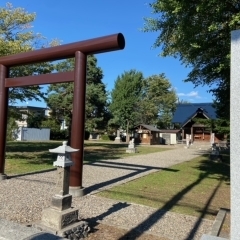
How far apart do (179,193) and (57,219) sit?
15.2 ft

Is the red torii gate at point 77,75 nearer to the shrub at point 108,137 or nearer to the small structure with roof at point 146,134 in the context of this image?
the small structure with roof at point 146,134

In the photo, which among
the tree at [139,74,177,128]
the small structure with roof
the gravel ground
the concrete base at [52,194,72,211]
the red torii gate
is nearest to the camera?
the concrete base at [52,194,72,211]

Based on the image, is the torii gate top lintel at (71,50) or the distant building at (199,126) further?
the distant building at (199,126)

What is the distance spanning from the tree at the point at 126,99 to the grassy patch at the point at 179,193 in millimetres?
33499

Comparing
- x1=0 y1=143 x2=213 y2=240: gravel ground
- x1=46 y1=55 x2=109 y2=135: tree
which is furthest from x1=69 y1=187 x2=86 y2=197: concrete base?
x1=46 y1=55 x2=109 y2=135: tree

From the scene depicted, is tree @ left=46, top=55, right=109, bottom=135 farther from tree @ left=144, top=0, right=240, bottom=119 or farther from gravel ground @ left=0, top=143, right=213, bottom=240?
gravel ground @ left=0, top=143, right=213, bottom=240

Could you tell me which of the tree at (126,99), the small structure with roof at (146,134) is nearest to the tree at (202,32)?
the small structure with roof at (146,134)

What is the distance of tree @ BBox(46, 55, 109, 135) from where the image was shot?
33.7 metres

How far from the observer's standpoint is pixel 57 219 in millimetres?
4492

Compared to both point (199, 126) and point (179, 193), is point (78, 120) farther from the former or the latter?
point (199, 126)

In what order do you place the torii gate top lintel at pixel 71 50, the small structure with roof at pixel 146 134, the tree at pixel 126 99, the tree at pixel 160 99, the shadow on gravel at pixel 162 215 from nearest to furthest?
1. the shadow on gravel at pixel 162 215
2. the torii gate top lintel at pixel 71 50
3. the small structure with roof at pixel 146 134
4. the tree at pixel 126 99
5. the tree at pixel 160 99

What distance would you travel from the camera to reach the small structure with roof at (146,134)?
41.5 metres

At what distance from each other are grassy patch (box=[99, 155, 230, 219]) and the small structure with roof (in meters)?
30.4

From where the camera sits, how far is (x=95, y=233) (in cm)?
474
